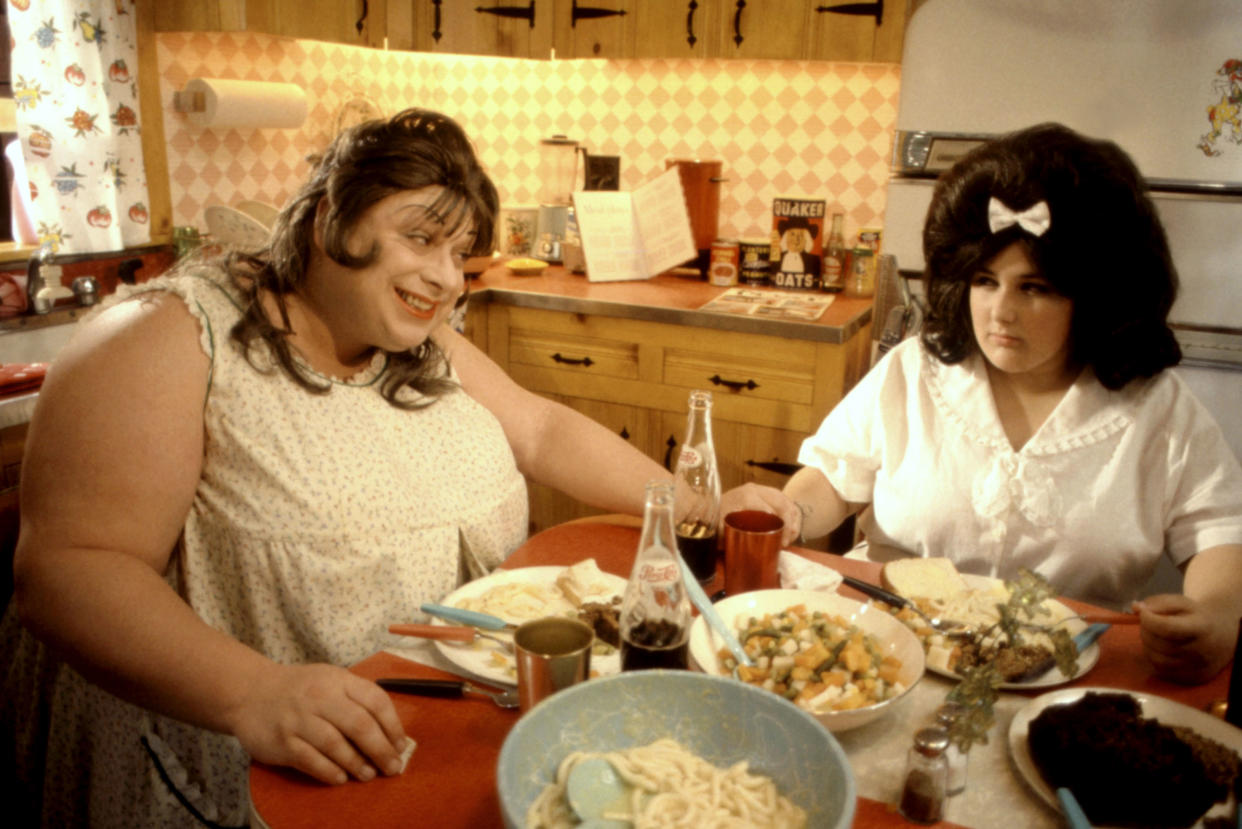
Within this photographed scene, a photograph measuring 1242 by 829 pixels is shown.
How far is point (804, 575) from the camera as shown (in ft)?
4.00

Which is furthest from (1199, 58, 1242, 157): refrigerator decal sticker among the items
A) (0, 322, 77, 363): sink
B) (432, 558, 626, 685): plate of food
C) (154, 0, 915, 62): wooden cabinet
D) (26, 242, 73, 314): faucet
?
(26, 242, 73, 314): faucet

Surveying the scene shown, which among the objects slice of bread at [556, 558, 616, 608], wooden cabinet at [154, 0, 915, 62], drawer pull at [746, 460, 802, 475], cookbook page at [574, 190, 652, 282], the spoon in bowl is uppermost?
wooden cabinet at [154, 0, 915, 62]

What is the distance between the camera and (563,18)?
3.22 m

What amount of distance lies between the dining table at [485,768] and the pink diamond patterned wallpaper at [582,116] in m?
2.34

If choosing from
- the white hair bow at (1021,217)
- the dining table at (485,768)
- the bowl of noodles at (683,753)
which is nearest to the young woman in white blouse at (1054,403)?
the white hair bow at (1021,217)

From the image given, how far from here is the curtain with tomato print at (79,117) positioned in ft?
7.69

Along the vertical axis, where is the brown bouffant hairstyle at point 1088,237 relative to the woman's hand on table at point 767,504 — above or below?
above

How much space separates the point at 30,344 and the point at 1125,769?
2.46 metres

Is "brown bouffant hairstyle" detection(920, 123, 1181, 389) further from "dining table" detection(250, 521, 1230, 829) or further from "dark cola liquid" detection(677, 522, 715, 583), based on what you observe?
"dark cola liquid" detection(677, 522, 715, 583)

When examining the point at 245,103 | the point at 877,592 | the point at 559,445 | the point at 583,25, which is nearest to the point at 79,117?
the point at 245,103

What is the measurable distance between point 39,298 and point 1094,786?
254cm

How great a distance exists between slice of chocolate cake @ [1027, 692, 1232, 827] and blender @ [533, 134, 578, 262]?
289cm

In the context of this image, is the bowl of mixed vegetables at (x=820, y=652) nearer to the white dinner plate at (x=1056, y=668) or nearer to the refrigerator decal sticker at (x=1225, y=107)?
the white dinner plate at (x=1056, y=668)

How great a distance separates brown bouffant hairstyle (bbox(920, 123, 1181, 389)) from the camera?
138cm
